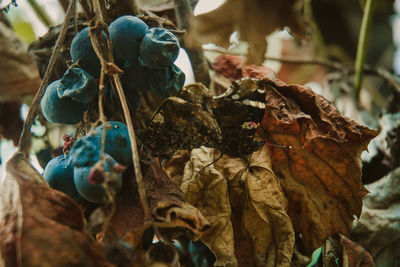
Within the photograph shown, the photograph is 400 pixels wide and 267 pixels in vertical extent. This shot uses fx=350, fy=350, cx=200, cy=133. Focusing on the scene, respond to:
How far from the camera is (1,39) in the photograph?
1608 mm

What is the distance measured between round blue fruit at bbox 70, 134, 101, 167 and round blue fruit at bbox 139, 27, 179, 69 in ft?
0.84

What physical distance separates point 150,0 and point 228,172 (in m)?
1.63

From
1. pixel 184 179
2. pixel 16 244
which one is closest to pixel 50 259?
pixel 16 244

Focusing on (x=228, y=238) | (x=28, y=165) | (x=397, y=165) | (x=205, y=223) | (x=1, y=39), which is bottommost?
(x=397, y=165)

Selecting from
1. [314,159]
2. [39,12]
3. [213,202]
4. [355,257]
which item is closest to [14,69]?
[39,12]

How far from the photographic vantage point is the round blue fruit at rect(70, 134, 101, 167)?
778 millimetres

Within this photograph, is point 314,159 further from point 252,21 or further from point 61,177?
point 61,177

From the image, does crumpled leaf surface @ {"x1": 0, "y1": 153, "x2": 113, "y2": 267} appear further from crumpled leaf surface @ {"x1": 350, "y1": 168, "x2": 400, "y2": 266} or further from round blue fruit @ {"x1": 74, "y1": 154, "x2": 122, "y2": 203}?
crumpled leaf surface @ {"x1": 350, "y1": 168, "x2": 400, "y2": 266}

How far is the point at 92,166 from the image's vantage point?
30.4 inches

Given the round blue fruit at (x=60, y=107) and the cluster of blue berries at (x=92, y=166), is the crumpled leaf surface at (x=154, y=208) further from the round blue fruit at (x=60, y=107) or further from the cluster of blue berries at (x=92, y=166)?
the round blue fruit at (x=60, y=107)

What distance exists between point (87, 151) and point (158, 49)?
32cm

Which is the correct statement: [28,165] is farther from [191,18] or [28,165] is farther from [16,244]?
[191,18]

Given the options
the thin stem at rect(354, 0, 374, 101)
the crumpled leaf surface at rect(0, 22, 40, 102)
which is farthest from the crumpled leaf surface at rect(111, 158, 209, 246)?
the thin stem at rect(354, 0, 374, 101)

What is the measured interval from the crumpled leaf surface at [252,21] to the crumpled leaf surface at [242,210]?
34 centimetres
